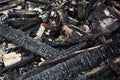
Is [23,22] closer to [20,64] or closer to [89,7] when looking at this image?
[20,64]

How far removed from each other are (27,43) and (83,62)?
5.48 feet

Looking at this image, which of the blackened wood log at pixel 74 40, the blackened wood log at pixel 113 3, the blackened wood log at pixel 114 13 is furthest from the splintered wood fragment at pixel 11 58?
the blackened wood log at pixel 113 3

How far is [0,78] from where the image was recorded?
18.9 ft

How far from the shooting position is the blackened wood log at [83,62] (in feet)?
17.9

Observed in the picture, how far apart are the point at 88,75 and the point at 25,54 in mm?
1847

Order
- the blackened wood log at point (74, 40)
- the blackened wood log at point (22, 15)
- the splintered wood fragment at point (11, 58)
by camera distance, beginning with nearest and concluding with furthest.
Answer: the splintered wood fragment at point (11, 58), the blackened wood log at point (74, 40), the blackened wood log at point (22, 15)

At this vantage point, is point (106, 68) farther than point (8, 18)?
No

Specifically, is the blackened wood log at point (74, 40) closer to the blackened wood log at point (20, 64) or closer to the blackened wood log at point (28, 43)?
the blackened wood log at point (28, 43)

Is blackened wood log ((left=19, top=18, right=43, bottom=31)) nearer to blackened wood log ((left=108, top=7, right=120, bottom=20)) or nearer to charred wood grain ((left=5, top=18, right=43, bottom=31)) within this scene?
charred wood grain ((left=5, top=18, right=43, bottom=31))

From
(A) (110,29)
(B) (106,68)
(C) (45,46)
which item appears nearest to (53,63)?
(C) (45,46)

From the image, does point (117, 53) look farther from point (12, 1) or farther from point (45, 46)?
point (12, 1)

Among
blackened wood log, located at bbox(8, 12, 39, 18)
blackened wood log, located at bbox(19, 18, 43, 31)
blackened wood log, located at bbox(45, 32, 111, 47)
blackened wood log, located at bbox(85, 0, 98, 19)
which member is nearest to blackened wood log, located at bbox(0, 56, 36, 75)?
blackened wood log, located at bbox(45, 32, 111, 47)

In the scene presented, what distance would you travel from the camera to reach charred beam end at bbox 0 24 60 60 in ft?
20.0

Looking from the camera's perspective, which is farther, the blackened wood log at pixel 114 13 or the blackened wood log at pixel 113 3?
the blackened wood log at pixel 113 3
